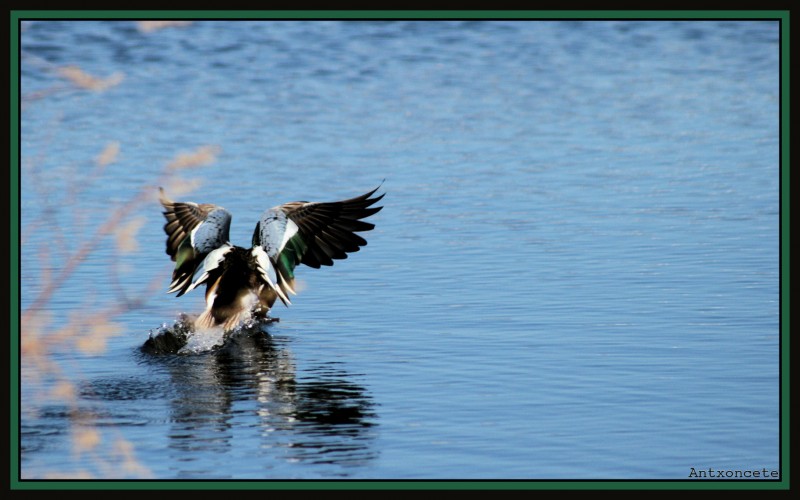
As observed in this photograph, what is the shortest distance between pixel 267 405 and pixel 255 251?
2210 millimetres

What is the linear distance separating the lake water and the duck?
33 centimetres

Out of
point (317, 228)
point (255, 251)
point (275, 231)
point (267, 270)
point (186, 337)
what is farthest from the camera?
point (317, 228)

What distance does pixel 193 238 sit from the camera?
39.1 feet

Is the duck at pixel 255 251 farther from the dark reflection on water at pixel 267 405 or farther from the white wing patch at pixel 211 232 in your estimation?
the dark reflection on water at pixel 267 405

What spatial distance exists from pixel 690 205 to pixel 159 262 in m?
6.76

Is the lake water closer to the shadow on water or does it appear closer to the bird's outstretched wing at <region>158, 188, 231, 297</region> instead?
the shadow on water

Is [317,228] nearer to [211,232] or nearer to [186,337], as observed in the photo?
[211,232]

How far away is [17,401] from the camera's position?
23.2ft

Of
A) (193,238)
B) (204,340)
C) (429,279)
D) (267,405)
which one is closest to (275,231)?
(193,238)

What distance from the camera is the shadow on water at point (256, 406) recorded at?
8430 millimetres

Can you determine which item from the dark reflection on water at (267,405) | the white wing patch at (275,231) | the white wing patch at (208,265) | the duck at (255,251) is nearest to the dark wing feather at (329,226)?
the duck at (255,251)

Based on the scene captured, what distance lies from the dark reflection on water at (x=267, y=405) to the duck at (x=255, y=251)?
383 mm

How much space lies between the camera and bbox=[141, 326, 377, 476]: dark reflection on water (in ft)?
28.1

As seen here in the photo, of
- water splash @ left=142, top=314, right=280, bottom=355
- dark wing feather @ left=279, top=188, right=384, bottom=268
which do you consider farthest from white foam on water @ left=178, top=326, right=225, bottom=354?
dark wing feather @ left=279, top=188, right=384, bottom=268
